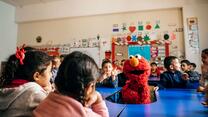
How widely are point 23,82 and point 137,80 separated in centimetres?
68

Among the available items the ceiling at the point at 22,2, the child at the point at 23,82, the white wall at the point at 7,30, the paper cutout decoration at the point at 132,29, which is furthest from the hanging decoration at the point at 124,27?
the child at the point at 23,82

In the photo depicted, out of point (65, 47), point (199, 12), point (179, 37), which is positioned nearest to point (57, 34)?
point (65, 47)

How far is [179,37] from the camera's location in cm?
346

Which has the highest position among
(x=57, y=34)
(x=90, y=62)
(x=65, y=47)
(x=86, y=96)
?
(x=57, y=34)

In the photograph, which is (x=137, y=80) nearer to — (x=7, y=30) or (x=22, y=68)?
(x=22, y=68)

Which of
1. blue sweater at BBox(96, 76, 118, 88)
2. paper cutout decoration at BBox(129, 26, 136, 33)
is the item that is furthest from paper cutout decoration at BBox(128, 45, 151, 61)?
blue sweater at BBox(96, 76, 118, 88)

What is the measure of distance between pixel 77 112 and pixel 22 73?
0.38 m

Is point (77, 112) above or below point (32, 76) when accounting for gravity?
below

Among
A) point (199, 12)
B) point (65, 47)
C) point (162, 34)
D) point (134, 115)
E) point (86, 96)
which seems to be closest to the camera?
point (86, 96)

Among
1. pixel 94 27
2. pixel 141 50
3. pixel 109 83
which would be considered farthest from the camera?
pixel 94 27

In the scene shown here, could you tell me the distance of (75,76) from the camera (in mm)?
667

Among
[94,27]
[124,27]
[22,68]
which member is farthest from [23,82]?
[94,27]

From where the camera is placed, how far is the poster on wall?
3275 mm

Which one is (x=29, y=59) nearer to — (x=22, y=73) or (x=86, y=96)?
(x=22, y=73)
